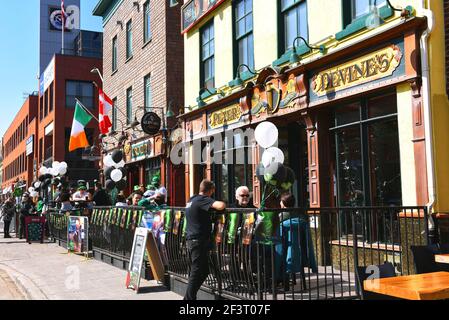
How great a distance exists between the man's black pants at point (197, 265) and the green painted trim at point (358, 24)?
15.3 feet

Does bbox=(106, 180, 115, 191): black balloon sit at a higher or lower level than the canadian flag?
lower

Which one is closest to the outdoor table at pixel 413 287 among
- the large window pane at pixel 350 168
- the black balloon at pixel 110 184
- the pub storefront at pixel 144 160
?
the large window pane at pixel 350 168

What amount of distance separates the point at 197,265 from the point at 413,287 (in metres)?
3.21

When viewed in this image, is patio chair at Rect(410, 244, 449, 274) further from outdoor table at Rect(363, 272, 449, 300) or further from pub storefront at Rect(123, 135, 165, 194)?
pub storefront at Rect(123, 135, 165, 194)

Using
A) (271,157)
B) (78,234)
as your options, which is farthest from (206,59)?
(271,157)

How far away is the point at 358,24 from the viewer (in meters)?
8.34

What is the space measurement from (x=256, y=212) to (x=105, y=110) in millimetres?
16005

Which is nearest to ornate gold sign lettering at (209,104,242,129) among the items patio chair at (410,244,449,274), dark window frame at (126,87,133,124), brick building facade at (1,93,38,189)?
patio chair at (410,244,449,274)

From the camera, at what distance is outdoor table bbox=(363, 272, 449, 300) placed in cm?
355

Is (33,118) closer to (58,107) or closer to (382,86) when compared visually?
(58,107)

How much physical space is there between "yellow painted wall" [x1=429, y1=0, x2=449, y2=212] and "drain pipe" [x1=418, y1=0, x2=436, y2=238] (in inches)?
3.3

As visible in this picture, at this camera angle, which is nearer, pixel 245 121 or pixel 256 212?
pixel 256 212
